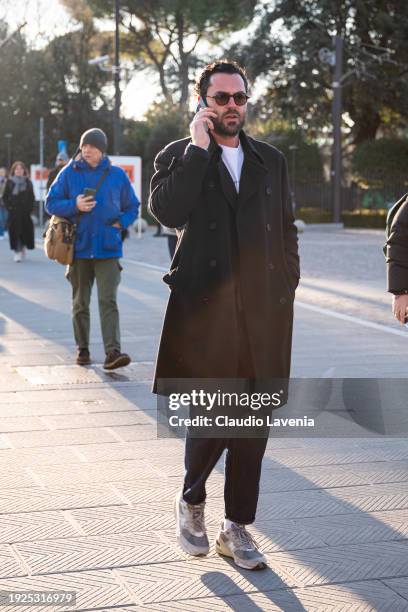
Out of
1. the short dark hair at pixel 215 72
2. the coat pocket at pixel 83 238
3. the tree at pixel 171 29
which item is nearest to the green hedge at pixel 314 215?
the tree at pixel 171 29

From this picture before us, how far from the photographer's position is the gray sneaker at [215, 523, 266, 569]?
371cm

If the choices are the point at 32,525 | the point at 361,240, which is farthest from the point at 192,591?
the point at 361,240

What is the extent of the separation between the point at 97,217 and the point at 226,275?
4.16 metres

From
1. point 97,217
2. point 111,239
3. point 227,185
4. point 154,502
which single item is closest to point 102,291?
point 111,239

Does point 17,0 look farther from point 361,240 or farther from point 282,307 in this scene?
point 282,307

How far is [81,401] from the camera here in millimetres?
6594

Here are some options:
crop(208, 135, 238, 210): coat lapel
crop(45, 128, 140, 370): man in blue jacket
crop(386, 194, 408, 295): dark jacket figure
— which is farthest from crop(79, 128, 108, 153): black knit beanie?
crop(208, 135, 238, 210): coat lapel

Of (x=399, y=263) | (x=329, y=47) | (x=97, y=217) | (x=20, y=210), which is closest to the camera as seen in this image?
(x=399, y=263)

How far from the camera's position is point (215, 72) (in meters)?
3.75

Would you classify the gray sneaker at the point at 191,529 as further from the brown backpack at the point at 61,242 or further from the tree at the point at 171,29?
the tree at the point at 171,29

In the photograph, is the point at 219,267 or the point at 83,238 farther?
the point at 83,238

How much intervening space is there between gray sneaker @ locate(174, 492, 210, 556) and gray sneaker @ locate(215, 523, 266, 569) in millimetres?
59

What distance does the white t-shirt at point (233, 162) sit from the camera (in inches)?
148

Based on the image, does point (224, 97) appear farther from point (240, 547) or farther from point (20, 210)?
point (20, 210)
